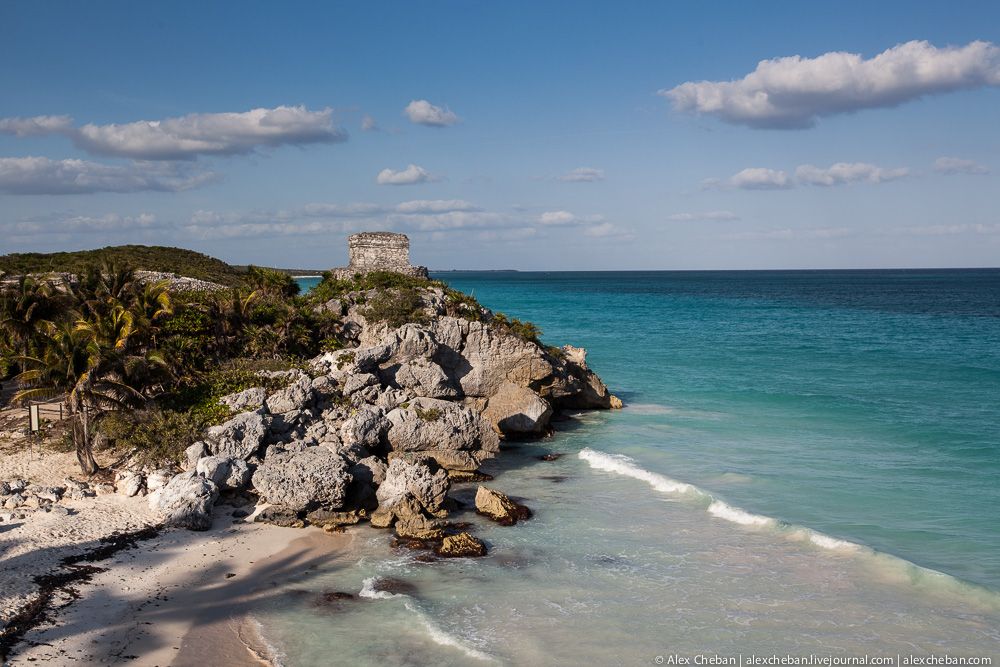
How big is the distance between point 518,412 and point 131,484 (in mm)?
12166

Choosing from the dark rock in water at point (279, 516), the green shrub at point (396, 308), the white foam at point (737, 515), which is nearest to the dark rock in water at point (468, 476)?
the dark rock in water at point (279, 516)

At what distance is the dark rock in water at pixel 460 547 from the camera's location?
49.5 ft

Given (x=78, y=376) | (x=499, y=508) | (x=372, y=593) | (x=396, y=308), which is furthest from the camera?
(x=396, y=308)

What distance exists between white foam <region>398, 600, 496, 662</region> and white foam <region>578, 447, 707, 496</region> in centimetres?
884

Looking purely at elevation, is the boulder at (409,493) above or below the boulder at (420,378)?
below

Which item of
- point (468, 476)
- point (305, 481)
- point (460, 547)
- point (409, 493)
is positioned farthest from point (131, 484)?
point (468, 476)

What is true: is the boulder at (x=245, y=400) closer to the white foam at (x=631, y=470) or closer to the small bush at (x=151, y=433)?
the small bush at (x=151, y=433)

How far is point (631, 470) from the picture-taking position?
20734 mm

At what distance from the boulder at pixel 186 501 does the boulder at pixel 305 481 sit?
115 cm

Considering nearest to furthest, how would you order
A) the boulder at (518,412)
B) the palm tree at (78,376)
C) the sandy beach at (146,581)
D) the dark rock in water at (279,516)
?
the sandy beach at (146,581)
the dark rock in water at (279,516)
the palm tree at (78,376)
the boulder at (518,412)

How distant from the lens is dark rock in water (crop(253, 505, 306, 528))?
16.7m

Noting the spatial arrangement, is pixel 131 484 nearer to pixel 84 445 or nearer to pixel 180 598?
pixel 84 445

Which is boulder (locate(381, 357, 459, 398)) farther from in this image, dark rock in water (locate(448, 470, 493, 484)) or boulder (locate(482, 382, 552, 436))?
dark rock in water (locate(448, 470, 493, 484))

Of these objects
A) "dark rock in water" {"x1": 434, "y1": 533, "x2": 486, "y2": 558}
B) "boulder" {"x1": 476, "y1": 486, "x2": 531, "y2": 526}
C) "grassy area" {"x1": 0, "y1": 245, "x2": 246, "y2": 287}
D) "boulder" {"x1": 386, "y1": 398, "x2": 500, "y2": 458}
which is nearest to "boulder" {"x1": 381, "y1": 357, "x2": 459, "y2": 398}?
"boulder" {"x1": 386, "y1": 398, "x2": 500, "y2": 458}
